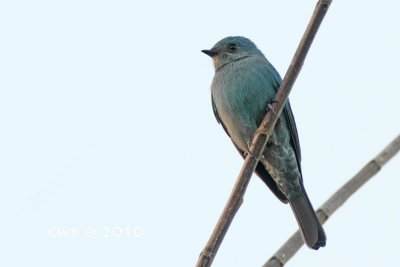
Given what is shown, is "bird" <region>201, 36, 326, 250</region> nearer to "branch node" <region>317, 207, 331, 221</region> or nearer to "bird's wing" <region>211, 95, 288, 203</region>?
"bird's wing" <region>211, 95, 288, 203</region>

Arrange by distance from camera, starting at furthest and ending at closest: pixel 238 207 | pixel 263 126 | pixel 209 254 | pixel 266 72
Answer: pixel 266 72, pixel 263 126, pixel 238 207, pixel 209 254

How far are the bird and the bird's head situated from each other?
314 mm

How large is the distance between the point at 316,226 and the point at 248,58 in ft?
6.78

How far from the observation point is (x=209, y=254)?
3238 mm

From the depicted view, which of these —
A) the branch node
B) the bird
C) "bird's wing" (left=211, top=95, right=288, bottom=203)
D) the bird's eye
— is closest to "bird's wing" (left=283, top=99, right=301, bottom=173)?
the bird

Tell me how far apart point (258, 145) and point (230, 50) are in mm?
3078

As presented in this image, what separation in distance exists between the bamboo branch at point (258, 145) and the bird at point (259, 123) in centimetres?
158

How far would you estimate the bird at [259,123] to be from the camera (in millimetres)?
5902

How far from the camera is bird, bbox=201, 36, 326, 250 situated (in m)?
5.90

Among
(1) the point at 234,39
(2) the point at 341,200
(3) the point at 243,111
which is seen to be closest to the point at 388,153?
(2) the point at 341,200

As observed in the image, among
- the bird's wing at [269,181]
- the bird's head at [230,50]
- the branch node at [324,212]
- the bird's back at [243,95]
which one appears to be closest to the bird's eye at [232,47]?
the bird's head at [230,50]

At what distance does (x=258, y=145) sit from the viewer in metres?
4.08

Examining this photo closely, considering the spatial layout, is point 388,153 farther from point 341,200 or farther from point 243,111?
point 243,111

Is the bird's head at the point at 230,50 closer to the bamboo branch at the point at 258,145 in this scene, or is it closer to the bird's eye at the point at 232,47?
the bird's eye at the point at 232,47
